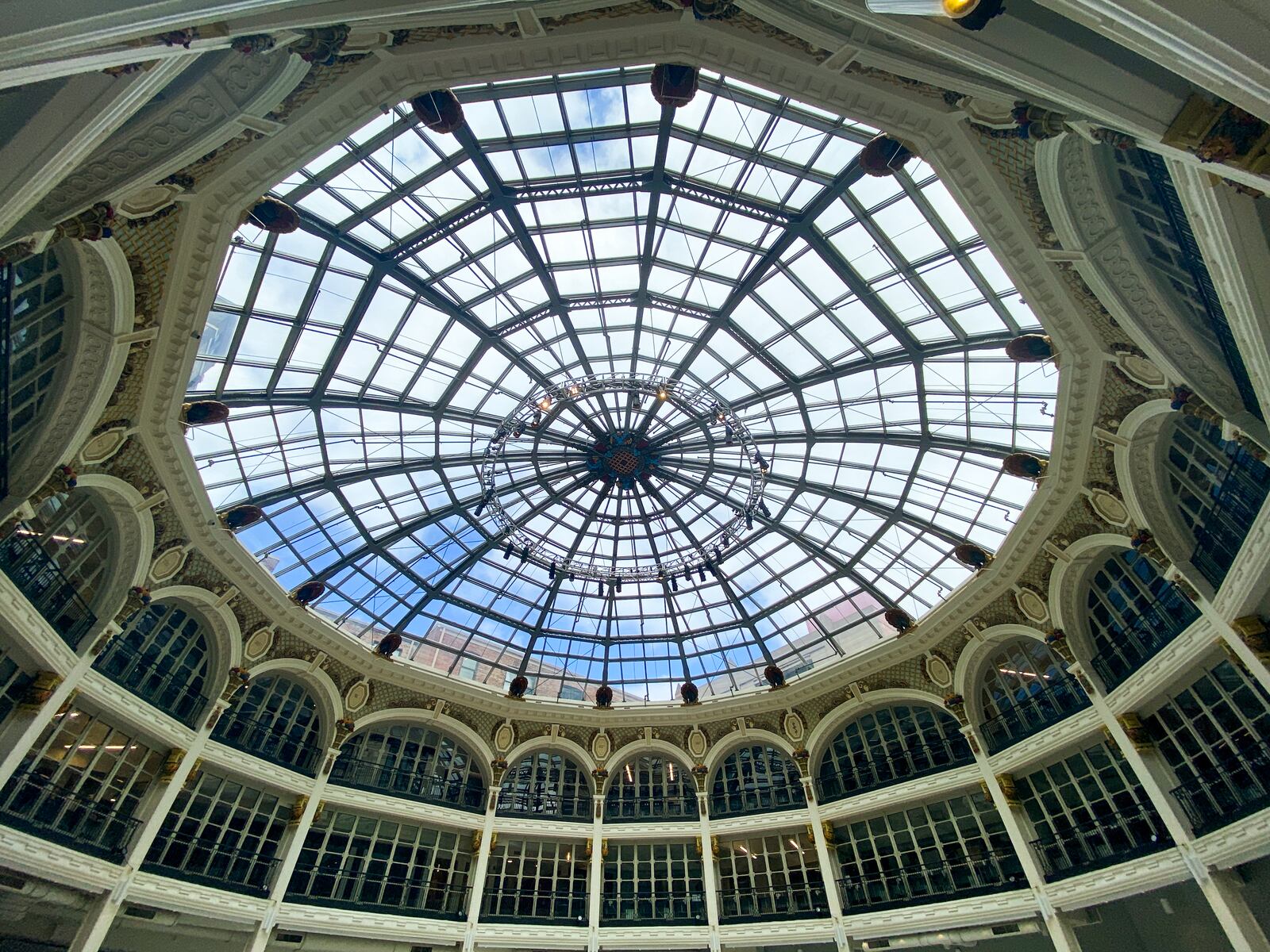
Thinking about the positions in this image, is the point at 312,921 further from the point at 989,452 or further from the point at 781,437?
the point at 989,452

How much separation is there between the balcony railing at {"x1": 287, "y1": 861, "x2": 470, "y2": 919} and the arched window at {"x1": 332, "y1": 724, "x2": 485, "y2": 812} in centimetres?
264

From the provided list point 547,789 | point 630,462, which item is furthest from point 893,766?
point 630,462

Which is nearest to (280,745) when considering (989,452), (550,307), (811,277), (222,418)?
(222,418)

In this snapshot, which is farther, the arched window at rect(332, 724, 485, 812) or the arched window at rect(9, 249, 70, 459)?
the arched window at rect(332, 724, 485, 812)

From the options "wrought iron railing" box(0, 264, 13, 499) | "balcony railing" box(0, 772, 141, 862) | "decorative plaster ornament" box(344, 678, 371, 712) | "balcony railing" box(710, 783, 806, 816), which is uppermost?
"decorative plaster ornament" box(344, 678, 371, 712)

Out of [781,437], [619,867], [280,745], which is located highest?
[781,437]

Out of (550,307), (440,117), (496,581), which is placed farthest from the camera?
(496,581)

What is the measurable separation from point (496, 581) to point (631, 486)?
7133mm

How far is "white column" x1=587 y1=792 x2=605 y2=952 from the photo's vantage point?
2439 centimetres

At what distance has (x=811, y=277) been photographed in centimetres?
1780

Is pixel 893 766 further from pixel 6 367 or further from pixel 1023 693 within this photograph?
pixel 6 367

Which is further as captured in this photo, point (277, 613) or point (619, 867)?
point (619, 867)

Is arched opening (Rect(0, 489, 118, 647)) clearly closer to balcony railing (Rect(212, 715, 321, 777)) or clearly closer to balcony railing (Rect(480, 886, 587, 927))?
balcony railing (Rect(212, 715, 321, 777))

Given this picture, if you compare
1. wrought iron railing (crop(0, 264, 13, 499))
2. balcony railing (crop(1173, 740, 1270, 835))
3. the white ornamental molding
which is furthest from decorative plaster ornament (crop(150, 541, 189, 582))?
balcony railing (crop(1173, 740, 1270, 835))
